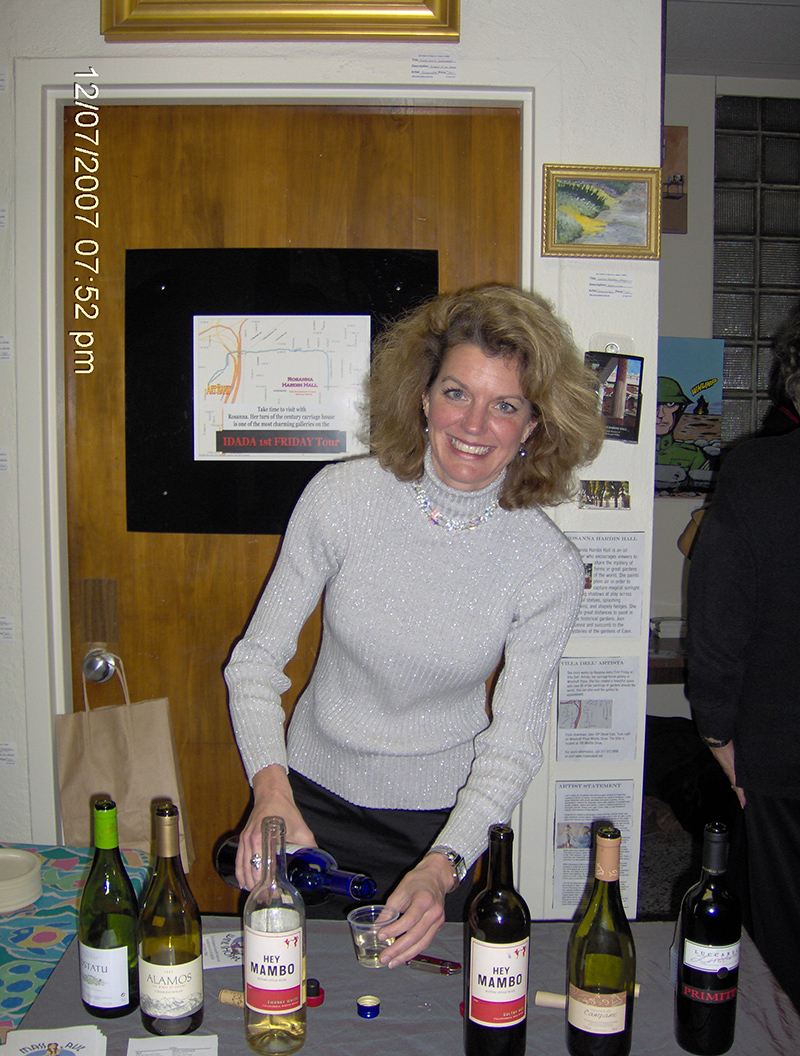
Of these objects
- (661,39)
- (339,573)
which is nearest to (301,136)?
(661,39)

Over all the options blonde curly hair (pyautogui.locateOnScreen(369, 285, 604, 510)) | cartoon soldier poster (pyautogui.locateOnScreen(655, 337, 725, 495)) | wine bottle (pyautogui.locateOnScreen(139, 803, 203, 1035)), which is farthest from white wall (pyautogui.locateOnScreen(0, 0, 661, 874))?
cartoon soldier poster (pyautogui.locateOnScreen(655, 337, 725, 495))

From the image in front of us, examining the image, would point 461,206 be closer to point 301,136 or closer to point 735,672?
point 301,136

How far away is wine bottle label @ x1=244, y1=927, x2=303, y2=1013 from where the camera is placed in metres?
0.81

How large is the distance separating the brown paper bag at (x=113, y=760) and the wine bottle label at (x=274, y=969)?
1080 millimetres

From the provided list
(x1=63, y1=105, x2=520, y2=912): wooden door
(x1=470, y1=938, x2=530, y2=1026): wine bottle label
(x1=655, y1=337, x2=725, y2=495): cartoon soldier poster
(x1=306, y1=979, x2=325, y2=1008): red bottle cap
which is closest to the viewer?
(x1=470, y1=938, x2=530, y2=1026): wine bottle label

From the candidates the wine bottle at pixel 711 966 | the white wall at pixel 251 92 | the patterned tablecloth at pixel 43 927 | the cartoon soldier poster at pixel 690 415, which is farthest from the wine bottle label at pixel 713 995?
the cartoon soldier poster at pixel 690 415

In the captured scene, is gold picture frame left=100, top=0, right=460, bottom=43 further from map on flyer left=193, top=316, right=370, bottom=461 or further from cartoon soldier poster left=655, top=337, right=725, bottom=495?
cartoon soldier poster left=655, top=337, right=725, bottom=495

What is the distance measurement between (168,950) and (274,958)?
0.17 meters

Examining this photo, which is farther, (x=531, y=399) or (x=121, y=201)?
(x=121, y=201)

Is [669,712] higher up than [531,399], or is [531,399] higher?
[531,399]

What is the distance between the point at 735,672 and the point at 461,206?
1.25 metres

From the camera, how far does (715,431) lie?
3.36 m

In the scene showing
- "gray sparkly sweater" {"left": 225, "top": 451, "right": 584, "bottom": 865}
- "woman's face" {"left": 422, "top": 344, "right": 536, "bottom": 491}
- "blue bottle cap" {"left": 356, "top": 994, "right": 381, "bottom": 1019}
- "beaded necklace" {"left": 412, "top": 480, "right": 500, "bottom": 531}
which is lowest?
"blue bottle cap" {"left": 356, "top": 994, "right": 381, "bottom": 1019}

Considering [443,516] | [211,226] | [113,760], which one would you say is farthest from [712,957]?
[211,226]
